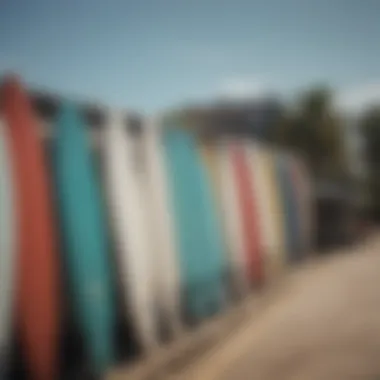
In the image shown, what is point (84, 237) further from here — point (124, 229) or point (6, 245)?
point (6, 245)

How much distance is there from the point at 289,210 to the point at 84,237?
137 centimetres

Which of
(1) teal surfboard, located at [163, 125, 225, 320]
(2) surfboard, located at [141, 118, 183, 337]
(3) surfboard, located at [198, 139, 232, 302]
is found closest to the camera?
(2) surfboard, located at [141, 118, 183, 337]

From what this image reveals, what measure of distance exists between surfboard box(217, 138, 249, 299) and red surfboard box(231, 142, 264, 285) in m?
0.03

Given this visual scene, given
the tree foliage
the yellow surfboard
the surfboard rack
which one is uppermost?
the tree foliage

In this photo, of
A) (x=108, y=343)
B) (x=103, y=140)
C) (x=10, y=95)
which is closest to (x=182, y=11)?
(x=103, y=140)

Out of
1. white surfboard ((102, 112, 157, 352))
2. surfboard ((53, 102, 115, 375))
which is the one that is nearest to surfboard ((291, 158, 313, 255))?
white surfboard ((102, 112, 157, 352))

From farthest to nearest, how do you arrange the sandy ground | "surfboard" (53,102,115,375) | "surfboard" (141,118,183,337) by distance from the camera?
"surfboard" (141,118,183,337) → the sandy ground → "surfboard" (53,102,115,375)

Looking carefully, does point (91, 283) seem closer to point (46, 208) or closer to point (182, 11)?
point (46, 208)

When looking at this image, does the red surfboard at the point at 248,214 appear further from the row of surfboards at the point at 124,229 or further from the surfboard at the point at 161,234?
the surfboard at the point at 161,234

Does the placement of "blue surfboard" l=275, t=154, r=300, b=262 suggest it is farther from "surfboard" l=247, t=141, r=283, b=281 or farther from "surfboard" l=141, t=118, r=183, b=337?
"surfboard" l=141, t=118, r=183, b=337

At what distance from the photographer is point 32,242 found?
155 centimetres

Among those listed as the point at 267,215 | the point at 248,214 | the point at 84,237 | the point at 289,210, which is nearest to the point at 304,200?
the point at 289,210

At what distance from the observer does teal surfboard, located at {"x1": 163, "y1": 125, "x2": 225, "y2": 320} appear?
2164mm

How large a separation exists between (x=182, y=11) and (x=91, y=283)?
786 mm
